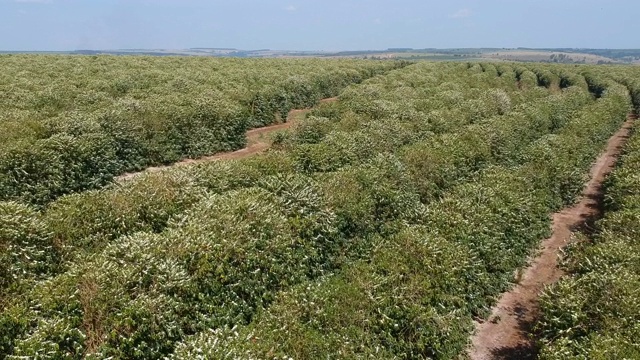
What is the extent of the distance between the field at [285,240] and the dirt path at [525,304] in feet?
2.54

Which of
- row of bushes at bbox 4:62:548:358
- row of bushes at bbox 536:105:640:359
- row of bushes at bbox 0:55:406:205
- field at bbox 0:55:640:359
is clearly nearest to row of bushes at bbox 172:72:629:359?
field at bbox 0:55:640:359

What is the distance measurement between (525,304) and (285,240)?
13957mm

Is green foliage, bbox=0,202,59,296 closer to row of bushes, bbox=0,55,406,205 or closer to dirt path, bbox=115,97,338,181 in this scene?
row of bushes, bbox=0,55,406,205

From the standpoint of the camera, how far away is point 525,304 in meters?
24.1

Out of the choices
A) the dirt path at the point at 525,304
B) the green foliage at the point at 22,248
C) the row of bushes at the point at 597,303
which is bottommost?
the dirt path at the point at 525,304

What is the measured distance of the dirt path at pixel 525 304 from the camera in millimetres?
20469

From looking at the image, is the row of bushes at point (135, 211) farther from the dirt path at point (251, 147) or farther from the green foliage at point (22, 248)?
the dirt path at point (251, 147)

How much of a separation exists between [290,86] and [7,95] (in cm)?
3548

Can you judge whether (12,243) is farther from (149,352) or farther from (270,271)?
(270,271)

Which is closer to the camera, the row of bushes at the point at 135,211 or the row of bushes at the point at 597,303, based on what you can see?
the row of bushes at the point at 597,303

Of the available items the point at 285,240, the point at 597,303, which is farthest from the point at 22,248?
the point at 597,303

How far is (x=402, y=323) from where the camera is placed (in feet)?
58.4

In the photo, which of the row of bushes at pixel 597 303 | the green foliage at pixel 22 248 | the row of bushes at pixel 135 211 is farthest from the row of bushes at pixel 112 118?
the row of bushes at pixel 597 303

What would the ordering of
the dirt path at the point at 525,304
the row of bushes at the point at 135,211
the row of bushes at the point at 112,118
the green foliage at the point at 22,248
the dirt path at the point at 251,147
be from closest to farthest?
the green foliage at the point at 22,248 → the row of bushes at the point at 135,211 → the dirt path at the point at 525,304 → the row of bushes at the point at 112,118 → the dirt path at the point at 251,147
